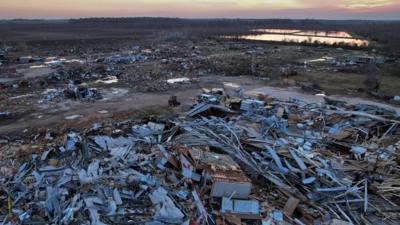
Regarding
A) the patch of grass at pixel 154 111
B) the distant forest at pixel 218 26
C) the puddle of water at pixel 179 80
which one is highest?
the distant forest at pixel 218 26

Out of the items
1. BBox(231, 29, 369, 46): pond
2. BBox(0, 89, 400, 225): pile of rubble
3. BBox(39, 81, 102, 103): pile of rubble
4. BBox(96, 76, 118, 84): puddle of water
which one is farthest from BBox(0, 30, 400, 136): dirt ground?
BBox(231, 29, 369, 46): pond

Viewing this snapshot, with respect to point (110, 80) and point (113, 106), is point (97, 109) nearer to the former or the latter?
point (113, 106)

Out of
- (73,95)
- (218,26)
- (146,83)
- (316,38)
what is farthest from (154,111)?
(218,26)

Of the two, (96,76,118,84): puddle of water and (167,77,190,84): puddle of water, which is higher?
(167,77,190,84): puddle of water

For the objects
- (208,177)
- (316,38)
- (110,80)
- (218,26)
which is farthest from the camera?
(218,26)

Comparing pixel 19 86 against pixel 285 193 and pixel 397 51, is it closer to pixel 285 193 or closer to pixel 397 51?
pixel 285 193

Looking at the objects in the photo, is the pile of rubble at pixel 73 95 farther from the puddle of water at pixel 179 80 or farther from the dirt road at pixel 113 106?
the puddle of water at pixel 179 80

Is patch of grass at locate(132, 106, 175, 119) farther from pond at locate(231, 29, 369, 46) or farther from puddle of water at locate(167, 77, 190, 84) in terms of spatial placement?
pond at locate(231, 29, 369, 46)

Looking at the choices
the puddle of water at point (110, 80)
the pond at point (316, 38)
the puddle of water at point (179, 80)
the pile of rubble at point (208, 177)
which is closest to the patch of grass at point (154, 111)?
the pile of rubble at point (208, 177)
